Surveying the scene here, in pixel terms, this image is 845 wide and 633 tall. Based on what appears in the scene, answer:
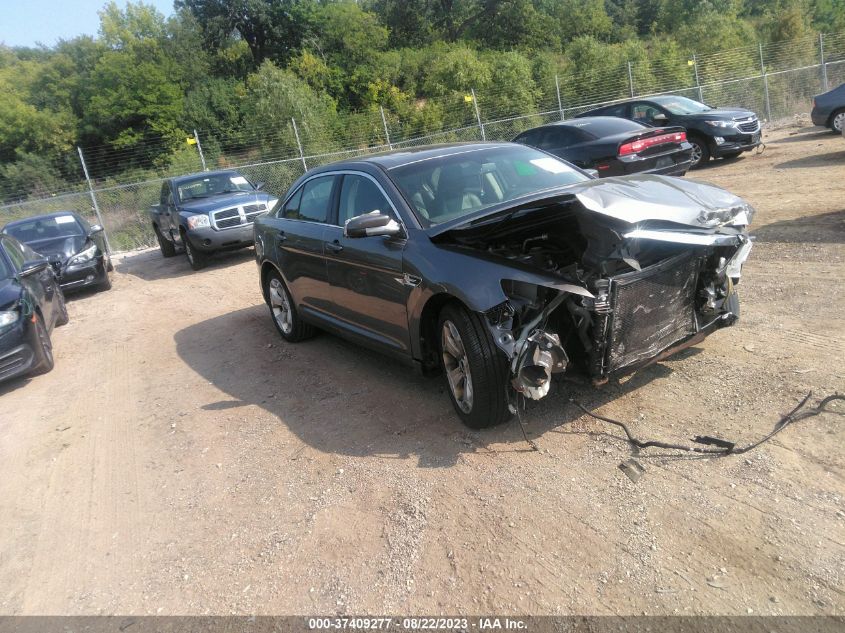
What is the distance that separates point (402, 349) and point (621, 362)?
1559 millimetres

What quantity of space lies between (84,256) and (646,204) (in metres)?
11.0

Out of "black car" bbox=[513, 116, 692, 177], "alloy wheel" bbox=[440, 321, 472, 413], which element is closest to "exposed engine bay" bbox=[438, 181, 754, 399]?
Result: "alloy wheel" bbox=[440, 321, 472, 413]

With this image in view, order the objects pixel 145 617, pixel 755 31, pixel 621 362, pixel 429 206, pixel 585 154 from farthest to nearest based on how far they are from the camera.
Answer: pixel 755 31 < pixel 585 154 < pixel 429 206 < pixel 621 362 < pixel 145 617

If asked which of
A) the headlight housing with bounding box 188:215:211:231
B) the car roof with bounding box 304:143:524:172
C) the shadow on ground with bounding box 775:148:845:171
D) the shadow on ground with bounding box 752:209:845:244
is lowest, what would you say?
the shadow on ground with bounding box 752:209:845:244

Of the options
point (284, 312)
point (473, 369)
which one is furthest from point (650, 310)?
point (284, 312)

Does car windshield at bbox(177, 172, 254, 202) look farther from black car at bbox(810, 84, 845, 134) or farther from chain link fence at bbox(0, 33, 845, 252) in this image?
black car at bbox(810, 84, 845, 134)

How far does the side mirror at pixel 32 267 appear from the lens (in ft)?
25.2

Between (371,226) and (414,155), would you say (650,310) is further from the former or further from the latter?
(414,155)

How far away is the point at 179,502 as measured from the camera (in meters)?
4.17

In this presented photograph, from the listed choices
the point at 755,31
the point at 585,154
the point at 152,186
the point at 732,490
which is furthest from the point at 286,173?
the point at 755,31

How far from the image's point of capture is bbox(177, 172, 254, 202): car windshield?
1339 centimetres

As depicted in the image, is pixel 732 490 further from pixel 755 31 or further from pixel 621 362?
pixel 755 31

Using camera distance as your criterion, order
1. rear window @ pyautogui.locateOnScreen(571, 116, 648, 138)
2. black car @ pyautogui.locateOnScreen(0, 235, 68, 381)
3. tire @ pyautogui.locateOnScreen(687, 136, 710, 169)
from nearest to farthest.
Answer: black car @ pyautogui.locateOnScreen(0, 235, 68, 381)
rear window @ pyautogui.locateOnScreen(571, 116, 648, 138)
tire @ pyautogui.locateOnScreen(687, 136, 710, 169)

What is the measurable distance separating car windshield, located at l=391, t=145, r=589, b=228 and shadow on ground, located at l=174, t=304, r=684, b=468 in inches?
52.5
